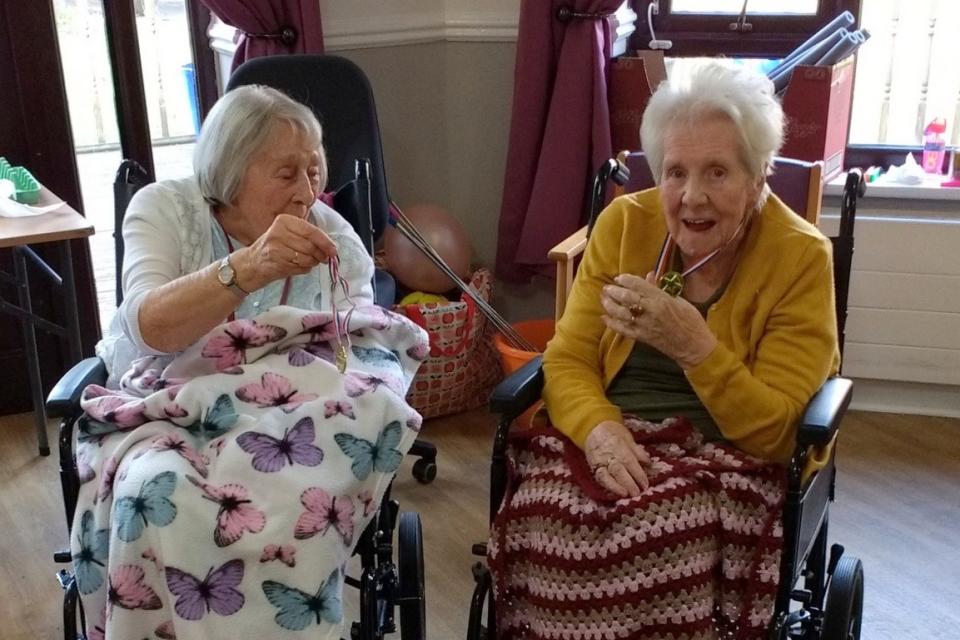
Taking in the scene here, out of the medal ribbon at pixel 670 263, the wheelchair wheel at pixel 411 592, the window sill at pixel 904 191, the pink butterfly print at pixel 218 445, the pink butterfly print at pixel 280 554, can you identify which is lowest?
the wheelchair wheel at pixel 411 592

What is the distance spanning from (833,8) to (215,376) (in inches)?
91.9

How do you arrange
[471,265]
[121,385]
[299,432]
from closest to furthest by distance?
[299,432], [121,385], [471,265]

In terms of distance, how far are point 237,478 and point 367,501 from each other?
216 mm

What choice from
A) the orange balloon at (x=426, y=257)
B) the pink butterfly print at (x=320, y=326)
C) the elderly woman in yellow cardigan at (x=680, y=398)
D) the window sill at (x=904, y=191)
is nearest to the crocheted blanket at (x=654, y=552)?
the elderly woman in yellow cardigan at (x=680, y=398)

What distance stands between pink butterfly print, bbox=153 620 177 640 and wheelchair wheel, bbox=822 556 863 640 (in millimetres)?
1023

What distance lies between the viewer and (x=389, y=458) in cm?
175

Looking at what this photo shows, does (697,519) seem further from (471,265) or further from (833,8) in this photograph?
(833,8)

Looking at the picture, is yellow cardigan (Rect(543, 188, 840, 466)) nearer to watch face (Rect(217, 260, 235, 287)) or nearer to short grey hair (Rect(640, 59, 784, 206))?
short grey hair (Rect(640, 59, 784, 206))

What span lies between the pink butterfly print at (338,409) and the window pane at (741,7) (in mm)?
2141

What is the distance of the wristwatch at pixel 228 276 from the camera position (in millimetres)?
1738

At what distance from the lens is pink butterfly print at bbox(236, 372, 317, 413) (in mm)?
1742

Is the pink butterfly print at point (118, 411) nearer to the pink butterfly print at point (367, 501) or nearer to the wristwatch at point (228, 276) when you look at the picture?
the wristwatch at point (228, 276)

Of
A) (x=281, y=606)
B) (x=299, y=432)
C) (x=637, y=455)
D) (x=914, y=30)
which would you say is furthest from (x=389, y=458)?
(x=914, y=30)

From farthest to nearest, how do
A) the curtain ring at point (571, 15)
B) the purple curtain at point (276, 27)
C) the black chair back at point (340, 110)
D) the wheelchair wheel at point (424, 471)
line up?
the curtain ring at point (571, 15) → the purple curtain at point (276, 27) → the wheelchair wheel at point (424, 471) → the black chair back at point (340, 110)
